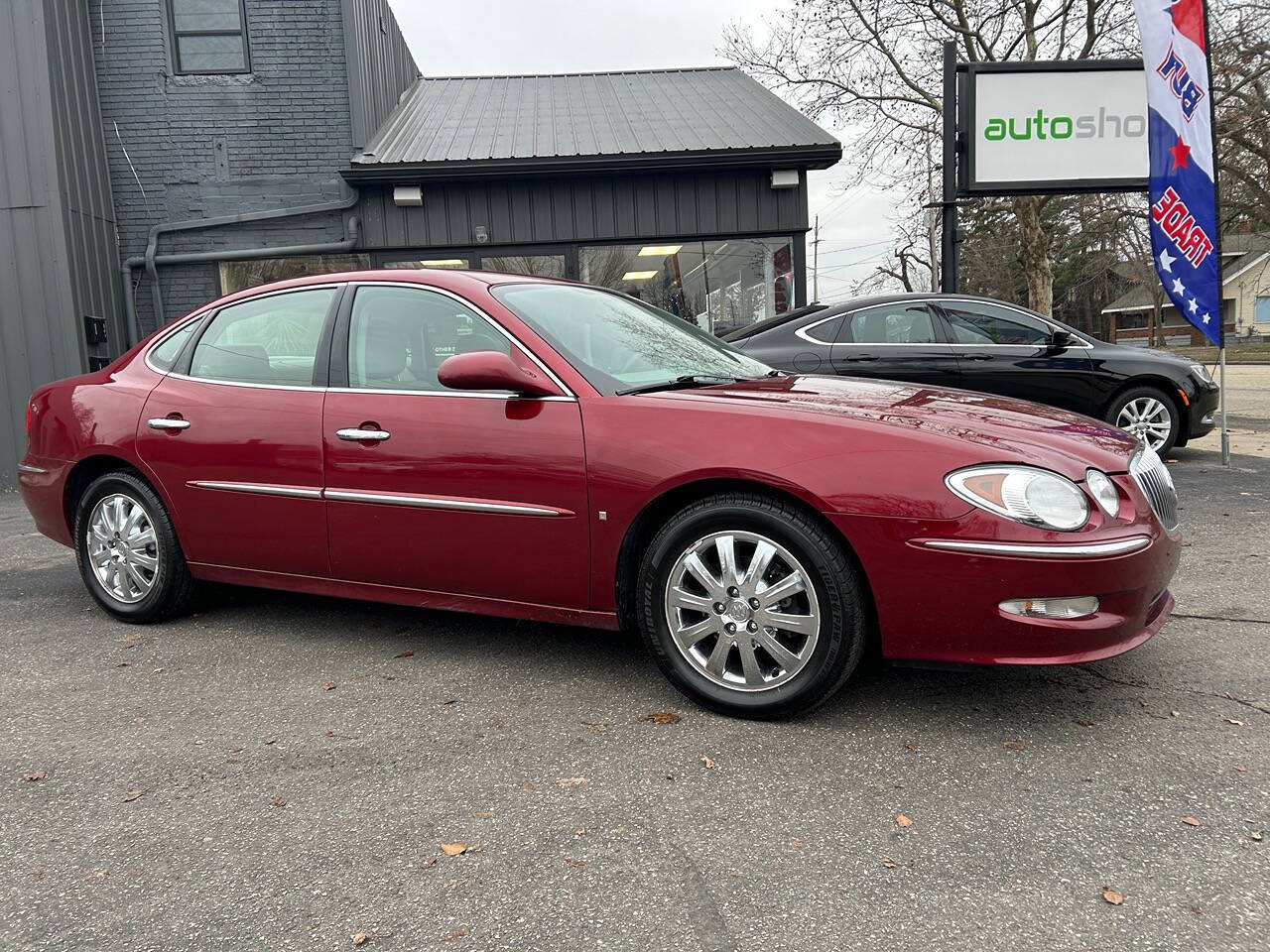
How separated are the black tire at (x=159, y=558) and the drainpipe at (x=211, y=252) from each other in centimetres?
644

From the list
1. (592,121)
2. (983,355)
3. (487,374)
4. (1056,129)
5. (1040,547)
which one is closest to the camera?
(1040,547)

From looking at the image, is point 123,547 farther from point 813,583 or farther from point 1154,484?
point 1154,484

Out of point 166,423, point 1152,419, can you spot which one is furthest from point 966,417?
point 1152,419

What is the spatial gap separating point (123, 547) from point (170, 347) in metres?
0.95

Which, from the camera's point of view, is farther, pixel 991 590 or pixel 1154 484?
pixel 1154 484

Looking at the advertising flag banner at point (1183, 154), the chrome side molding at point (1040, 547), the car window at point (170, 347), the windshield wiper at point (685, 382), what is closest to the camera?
the chrome side molding at point (1040, 547)

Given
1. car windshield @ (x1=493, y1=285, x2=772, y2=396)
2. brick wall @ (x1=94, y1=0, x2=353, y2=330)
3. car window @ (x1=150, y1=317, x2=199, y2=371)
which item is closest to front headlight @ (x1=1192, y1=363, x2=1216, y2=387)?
car windshield @ (x1=493, y1=285, x2=772, y2=396)

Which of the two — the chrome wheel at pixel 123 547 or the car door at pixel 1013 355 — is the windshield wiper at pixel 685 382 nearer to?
the chrome wheel at pixel 123 547

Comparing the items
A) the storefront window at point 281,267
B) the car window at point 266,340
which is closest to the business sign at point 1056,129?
the storefront window at point 281,267

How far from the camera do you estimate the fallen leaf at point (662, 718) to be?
3004 mm

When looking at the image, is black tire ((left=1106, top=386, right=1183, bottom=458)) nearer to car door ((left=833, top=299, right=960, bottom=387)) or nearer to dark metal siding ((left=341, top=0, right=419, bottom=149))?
car door ((left=833, top=299, right=960, bottom=387))

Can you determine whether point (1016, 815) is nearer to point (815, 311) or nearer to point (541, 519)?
point (541, 519)

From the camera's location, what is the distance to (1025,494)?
8.77 ft

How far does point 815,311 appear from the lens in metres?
7.74
